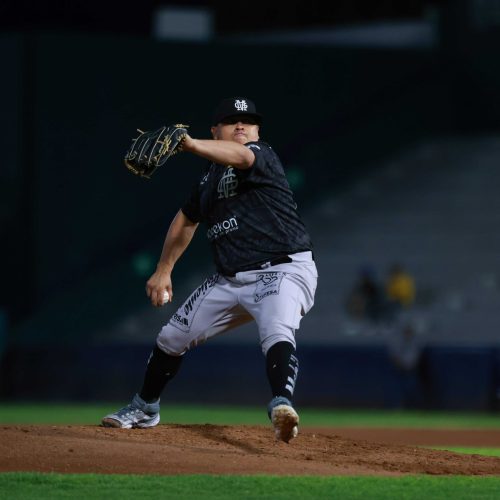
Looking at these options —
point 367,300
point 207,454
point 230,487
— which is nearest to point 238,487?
point 230,487

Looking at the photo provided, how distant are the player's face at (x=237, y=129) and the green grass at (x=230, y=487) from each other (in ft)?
6.81

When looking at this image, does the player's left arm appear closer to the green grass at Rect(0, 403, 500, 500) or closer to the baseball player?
the baseball player

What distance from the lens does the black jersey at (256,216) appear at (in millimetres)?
7398

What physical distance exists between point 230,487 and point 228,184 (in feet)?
6.29

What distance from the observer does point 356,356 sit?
1752cm

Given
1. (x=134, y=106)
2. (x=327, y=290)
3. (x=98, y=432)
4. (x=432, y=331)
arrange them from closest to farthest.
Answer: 1. (x=98, y=432)
2. (x=432, y=331)
3. (x=327, y=290)
4. (x=134, y=106)

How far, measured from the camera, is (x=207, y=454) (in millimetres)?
7090

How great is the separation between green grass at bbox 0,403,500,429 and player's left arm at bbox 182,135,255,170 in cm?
668

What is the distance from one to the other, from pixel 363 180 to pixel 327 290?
10.8ft

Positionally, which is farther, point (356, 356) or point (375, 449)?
point (356, 356)

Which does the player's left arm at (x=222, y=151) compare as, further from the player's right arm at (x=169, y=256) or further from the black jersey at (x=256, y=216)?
the player's right arm at (x=169, y=256)

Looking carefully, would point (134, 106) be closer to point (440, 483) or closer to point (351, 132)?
point (351, 132)

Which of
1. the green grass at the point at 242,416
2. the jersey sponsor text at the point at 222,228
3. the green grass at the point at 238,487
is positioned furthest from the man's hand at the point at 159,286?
the green grass at the point at 242,416

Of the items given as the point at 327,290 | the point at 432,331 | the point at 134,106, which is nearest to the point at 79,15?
the point at 134,106
